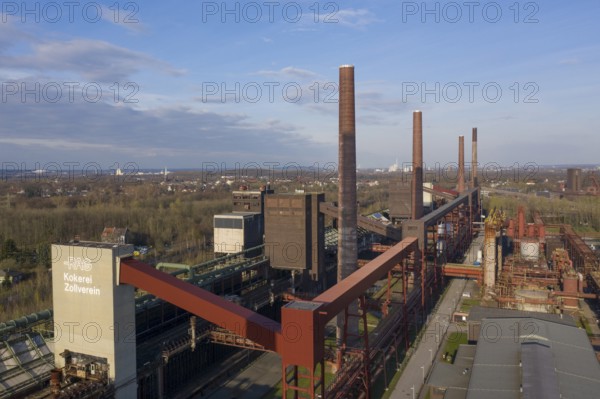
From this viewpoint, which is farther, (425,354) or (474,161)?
(474,161)

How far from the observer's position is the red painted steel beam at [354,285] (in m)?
13.7

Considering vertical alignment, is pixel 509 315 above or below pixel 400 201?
below

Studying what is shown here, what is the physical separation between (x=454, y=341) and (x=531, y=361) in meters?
7.16

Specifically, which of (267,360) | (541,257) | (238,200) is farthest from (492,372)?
(238,200)

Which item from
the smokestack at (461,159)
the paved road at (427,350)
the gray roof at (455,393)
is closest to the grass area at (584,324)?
the paved road at (427,350)

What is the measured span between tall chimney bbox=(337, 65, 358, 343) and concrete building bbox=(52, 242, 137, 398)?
1038 cm

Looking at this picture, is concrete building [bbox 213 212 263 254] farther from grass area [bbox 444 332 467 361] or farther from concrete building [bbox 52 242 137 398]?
concrete building [bbox 52 242 137 398]

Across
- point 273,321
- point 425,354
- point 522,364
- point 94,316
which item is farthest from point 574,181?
point 94,316

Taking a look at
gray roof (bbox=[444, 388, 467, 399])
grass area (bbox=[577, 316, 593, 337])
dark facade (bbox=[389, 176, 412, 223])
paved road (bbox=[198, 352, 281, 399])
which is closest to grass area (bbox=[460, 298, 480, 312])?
grass area (bbox=[577, 316, 593, 337])

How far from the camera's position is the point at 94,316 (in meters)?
14.1

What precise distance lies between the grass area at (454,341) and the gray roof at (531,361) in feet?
7.12

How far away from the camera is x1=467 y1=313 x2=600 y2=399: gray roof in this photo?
46.7 ft

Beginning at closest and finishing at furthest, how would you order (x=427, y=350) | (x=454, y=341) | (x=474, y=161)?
(x=427, y=350)
(x=454, y=341)
(x=474, y=161)

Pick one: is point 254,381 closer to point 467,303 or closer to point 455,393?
point 455,393
